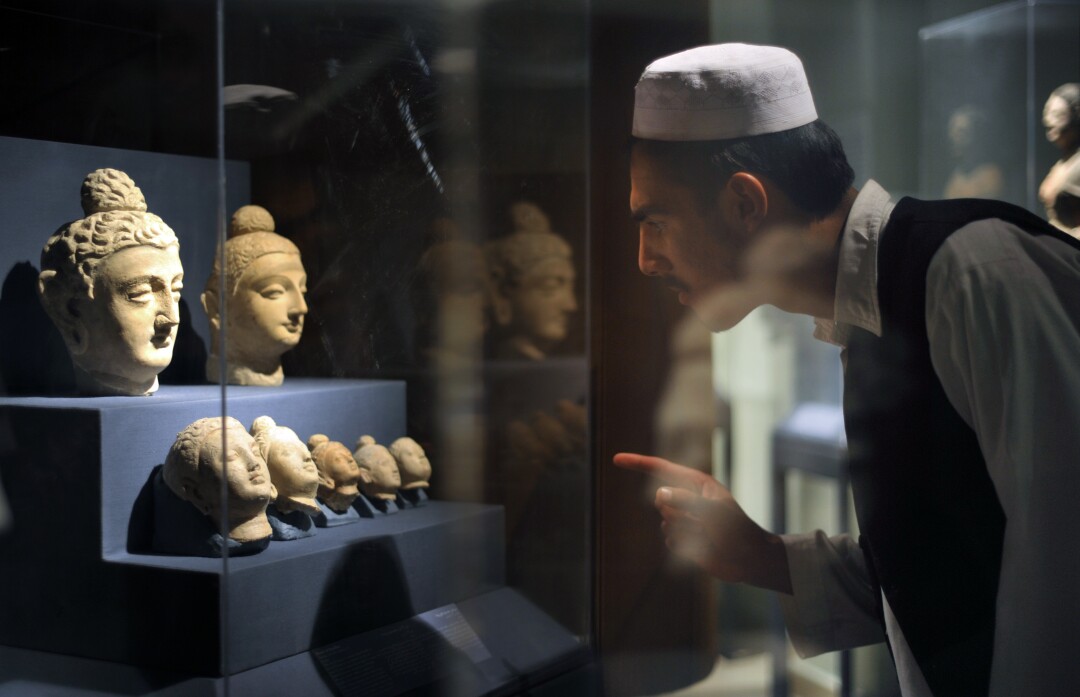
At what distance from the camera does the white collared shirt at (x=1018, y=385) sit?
192 cm

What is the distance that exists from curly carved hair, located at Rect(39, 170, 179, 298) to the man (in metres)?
1.36

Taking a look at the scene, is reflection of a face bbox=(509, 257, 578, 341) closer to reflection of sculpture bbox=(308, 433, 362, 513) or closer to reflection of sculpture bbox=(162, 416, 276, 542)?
reflection of sculpture bbox=(308, 433, 362, 513)

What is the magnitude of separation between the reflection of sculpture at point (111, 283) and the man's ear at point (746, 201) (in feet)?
4.84

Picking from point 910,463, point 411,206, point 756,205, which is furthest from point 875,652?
point 411,206

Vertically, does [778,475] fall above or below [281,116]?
below

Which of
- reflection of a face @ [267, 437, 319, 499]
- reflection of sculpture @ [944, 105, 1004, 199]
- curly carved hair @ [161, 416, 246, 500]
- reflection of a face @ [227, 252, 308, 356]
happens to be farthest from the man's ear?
curly carved hair @ [161, 416, 246, 500]

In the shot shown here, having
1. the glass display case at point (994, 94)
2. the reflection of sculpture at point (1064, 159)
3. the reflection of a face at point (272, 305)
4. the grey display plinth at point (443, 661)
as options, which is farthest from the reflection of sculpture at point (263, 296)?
the reflection of sculpture at point (1064, 159)

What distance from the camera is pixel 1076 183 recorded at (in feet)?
7.80

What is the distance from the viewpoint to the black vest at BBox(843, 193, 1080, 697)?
1958mm

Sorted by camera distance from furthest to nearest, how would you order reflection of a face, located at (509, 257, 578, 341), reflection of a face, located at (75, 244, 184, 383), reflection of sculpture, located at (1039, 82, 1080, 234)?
reflection of a face, located at (75, 244, 184, 383), reflection of sculpture, located at (1039, 82, 1080, 234), reflection of a face, located at (509, 257, 578, 341)

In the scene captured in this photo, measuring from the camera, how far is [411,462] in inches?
83.8

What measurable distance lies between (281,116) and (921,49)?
1420 millimetres

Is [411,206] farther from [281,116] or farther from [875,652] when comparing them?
[875,652]

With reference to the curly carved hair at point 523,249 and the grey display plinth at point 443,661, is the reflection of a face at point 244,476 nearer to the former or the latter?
the grey display plinth at point 443,661
